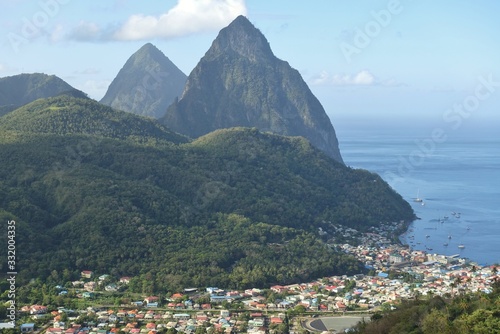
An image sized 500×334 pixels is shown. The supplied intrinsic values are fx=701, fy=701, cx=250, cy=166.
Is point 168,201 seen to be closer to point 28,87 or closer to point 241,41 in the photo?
point 241,41

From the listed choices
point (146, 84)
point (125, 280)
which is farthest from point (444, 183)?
point (146, 84)

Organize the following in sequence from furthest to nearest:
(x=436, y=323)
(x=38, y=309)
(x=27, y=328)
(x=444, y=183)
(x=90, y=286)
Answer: (x=444, y=183) → (x=90, y=286) → (x=38, y=309) → (x=27, y=328) → (x=436, y=323)

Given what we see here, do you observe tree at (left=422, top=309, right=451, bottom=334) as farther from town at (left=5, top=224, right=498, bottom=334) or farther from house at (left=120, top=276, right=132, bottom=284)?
house at (left=120, top=276, right=132, bottom=284)

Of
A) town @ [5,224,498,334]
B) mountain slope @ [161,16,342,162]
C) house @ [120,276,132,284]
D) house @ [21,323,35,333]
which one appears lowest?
house @ [21,323,35,333]

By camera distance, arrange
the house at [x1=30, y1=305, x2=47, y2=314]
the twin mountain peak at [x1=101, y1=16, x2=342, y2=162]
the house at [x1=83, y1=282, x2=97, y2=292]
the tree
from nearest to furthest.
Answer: the tree < the house at [x1=30, y1=305, x2=47, y2=314] < the house at [x1=83, y1=282, x2=97, y2=292] < the twin mountain peak at [x1=101, y1=16, x2=342, y2=162]

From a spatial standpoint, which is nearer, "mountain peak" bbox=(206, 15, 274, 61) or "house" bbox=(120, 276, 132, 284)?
"house" bbox=(120, 276, 132, 284)


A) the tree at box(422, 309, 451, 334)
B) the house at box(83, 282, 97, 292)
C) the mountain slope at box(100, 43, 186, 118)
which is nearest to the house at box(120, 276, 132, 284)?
the house at box(83, 282, 97, 292)

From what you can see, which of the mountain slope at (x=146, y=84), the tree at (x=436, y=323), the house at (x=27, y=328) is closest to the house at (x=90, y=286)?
the house at (x=27, y=328)
